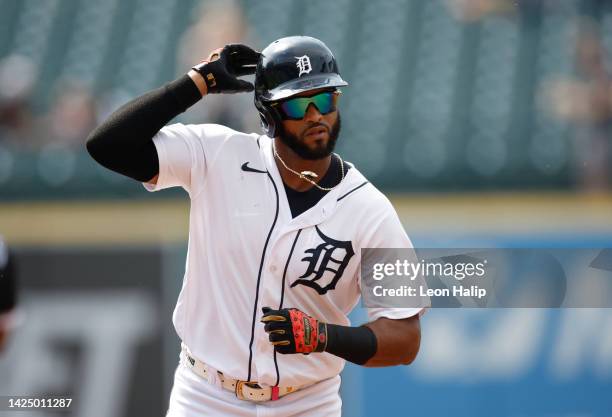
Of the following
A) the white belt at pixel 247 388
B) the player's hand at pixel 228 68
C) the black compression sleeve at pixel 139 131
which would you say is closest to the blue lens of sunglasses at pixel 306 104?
the player's hand at pixel 228 68

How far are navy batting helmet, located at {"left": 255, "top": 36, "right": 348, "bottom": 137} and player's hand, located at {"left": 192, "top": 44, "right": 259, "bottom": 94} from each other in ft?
0.16

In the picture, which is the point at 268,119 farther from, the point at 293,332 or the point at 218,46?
the point at 218,46

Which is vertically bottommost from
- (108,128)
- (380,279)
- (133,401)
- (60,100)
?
(133,401)

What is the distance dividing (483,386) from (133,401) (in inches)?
70.5

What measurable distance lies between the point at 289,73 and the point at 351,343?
2.84 ft

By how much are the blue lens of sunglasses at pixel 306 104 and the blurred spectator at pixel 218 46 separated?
3152 mm

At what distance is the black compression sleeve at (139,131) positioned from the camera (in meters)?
3.06

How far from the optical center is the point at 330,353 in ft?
10.2

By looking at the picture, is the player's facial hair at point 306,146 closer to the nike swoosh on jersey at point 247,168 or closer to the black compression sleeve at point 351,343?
the nike swoosh on jersey at point 247,168

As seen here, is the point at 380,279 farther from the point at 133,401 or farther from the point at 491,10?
the point at 491,10

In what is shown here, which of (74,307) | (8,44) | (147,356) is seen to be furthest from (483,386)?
(8,44)

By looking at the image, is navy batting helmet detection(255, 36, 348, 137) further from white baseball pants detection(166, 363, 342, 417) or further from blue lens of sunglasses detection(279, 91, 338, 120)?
white baseball pants detection(166, 363, 342, 417)

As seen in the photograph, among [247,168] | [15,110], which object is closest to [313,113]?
[247,168]

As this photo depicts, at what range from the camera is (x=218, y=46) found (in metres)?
6.89
